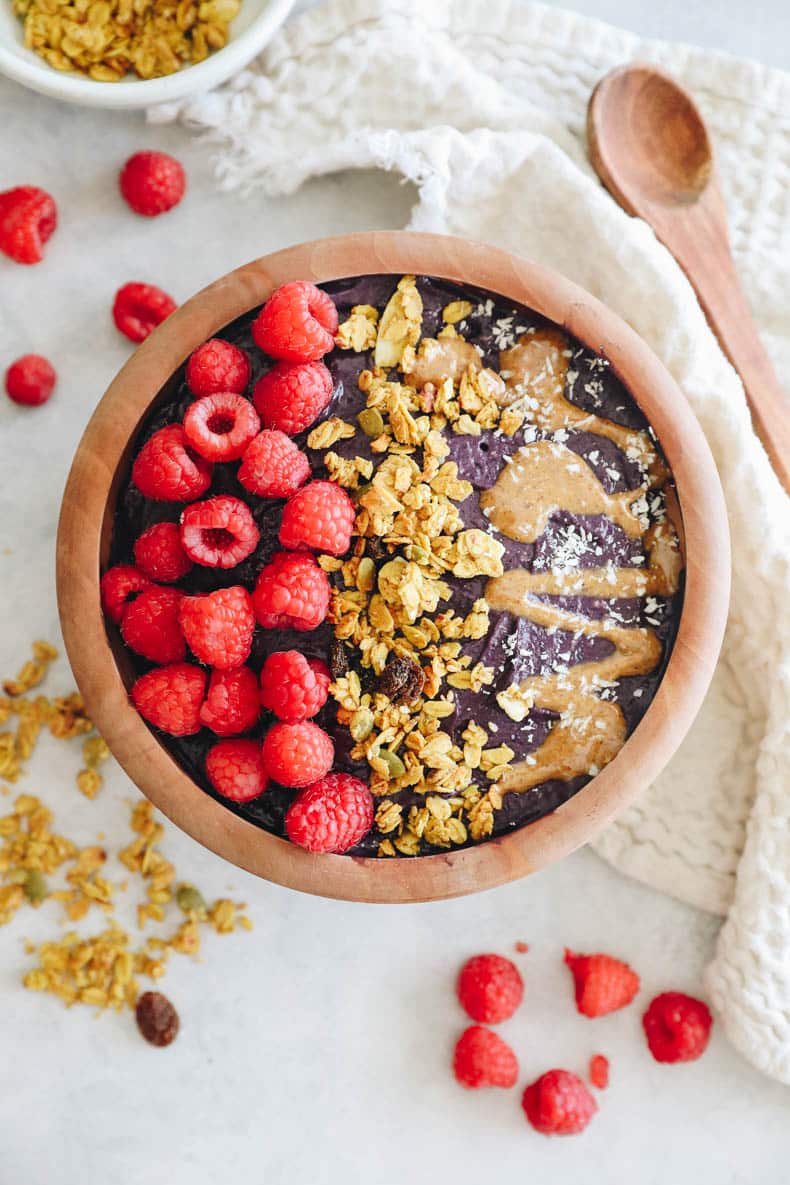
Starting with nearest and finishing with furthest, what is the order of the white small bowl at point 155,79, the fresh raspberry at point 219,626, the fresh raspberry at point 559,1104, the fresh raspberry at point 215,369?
1. the fresh raspberry at point 219,626
2. the fresh raspberry at point 215,369
3. the white small bowl at point 155,79
4. the fresh raspberry at point 559,1104

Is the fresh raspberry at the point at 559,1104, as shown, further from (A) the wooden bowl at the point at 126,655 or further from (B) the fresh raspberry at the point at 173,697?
(B) the fresh raspberry at the point at 173,697

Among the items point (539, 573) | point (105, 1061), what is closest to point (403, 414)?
point (539, 573)

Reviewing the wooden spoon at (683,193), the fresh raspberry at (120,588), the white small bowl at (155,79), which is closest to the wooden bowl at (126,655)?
the fresh raspberry at (120,588)

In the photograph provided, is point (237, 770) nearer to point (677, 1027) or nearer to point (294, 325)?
point (294, 325)

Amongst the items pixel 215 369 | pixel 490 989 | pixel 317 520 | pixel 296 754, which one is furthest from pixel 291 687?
pixel 490 989

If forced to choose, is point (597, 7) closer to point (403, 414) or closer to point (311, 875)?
point (403, 414)

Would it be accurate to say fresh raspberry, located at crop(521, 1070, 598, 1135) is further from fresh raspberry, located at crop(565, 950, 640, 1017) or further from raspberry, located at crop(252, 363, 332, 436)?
raspberry, located at crop(252, 363, 332, 436)
